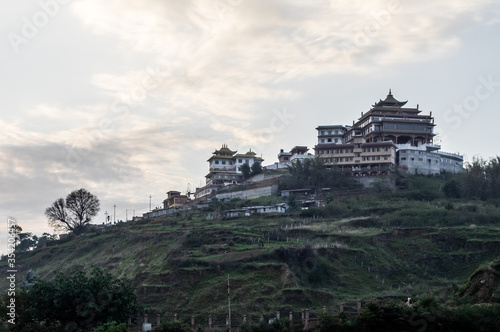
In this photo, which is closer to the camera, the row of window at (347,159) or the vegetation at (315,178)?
the vegetation at (315,178)

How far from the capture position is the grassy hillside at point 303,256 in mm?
51031

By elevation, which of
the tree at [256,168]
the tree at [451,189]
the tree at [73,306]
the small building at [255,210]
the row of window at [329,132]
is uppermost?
the row of window at [329,132]

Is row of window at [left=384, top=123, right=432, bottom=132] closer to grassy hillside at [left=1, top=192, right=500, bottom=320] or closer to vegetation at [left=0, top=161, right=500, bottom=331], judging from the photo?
vegetation at [left=0, top=161, right=500, bottom=331]

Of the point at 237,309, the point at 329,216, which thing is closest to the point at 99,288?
the point at 237,309

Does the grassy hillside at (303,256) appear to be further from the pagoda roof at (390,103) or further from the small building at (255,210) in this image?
the pagoda roof at (390,103)

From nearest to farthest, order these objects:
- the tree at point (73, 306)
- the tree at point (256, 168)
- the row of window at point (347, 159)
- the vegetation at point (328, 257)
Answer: the vegetation at point (328, 257)
the tree at point (73, 306)
the row of window at point (347, 159)
the tree at point (256, 168)

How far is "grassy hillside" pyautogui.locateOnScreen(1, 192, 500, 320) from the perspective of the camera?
51031 millimetres

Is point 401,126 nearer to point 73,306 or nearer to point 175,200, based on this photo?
point 175,200

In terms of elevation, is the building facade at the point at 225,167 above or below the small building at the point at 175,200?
above

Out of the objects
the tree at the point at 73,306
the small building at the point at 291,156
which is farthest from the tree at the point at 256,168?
the tree at the point at 73,306

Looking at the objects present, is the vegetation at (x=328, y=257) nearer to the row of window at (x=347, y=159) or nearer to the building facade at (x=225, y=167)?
the row of window at (x=347, y=159)

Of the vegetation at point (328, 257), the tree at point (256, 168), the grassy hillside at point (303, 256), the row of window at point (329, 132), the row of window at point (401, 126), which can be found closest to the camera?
the vegetation at point (328, 257)

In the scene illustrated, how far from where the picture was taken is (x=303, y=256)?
55.9 m

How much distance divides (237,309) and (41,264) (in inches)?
1360
